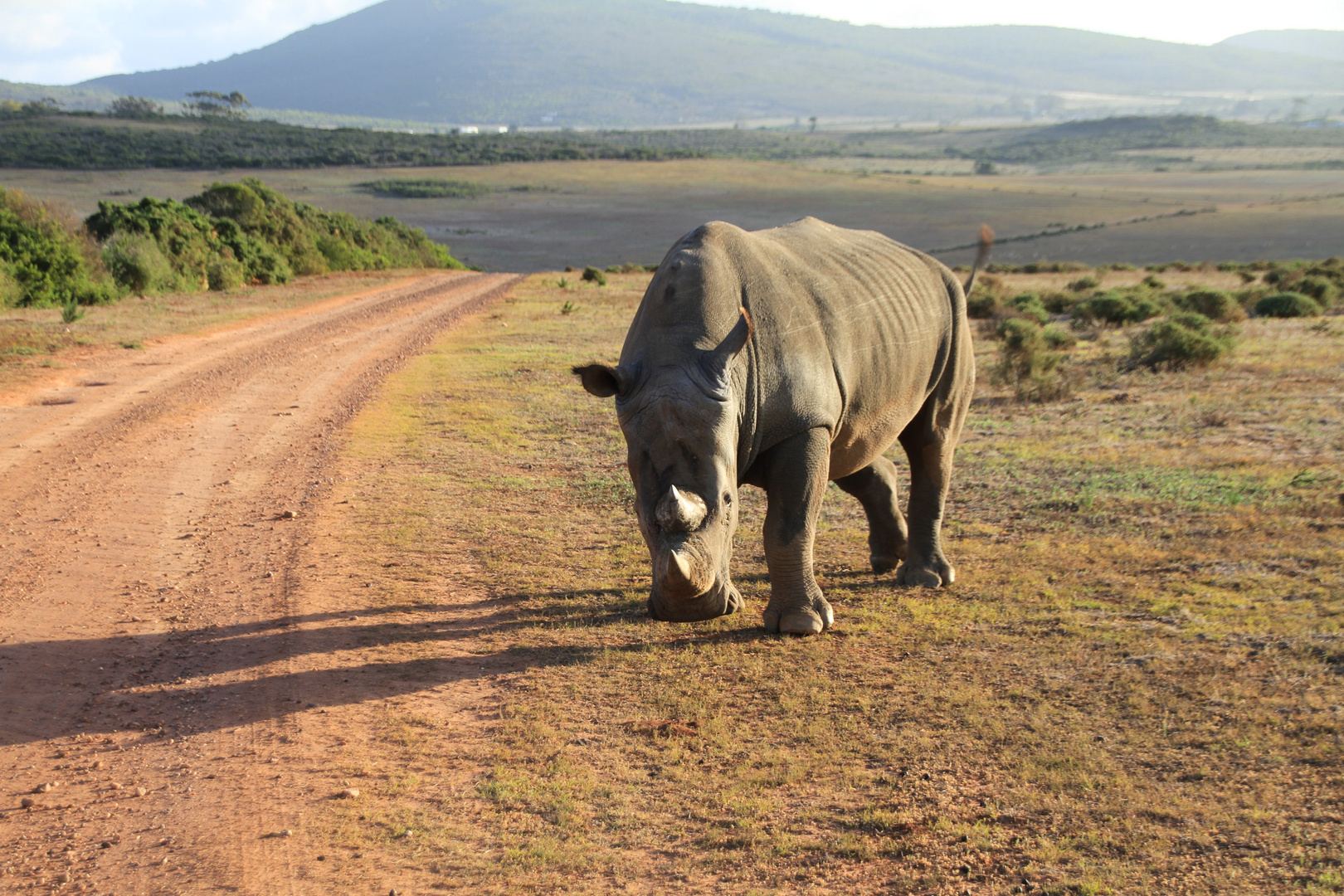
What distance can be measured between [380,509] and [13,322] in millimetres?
12329

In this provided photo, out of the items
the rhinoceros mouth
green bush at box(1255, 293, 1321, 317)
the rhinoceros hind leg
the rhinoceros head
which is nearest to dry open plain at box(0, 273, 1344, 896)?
the rhinoceros hind leg

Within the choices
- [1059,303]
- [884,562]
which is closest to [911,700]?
[884,562]

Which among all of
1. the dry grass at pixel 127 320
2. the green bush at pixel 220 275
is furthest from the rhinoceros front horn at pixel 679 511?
the green bush at pixel 220 275

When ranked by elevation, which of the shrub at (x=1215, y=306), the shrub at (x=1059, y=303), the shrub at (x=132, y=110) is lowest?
the shrub at (x=1059, y=303)

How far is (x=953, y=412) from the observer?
23.4 ft

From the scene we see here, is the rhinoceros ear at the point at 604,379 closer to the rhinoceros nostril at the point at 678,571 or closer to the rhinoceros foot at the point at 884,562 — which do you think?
the rhinoceros nostril at the point at 678,571

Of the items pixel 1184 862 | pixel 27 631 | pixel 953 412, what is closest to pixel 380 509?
pixel 27 631

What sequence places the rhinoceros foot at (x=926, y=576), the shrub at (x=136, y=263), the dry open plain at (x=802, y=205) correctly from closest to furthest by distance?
1. the rhinoceros foot at (x=926, y=576)
2. the shrub at (x=136, y=263)
3. the dry open plain at (x=802, y=205)

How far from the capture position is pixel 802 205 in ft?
251

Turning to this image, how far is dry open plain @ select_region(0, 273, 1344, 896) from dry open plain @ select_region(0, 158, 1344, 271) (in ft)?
113

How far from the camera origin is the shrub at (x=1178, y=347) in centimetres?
Answer: 1401

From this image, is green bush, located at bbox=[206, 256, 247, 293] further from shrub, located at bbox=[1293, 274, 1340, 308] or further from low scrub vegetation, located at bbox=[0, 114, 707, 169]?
low scrub vegetation, located at bbox=[0, 114, 707, 169]

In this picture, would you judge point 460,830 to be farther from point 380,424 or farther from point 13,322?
point 13,322

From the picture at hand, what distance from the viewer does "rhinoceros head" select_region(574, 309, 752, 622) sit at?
4.49 m
